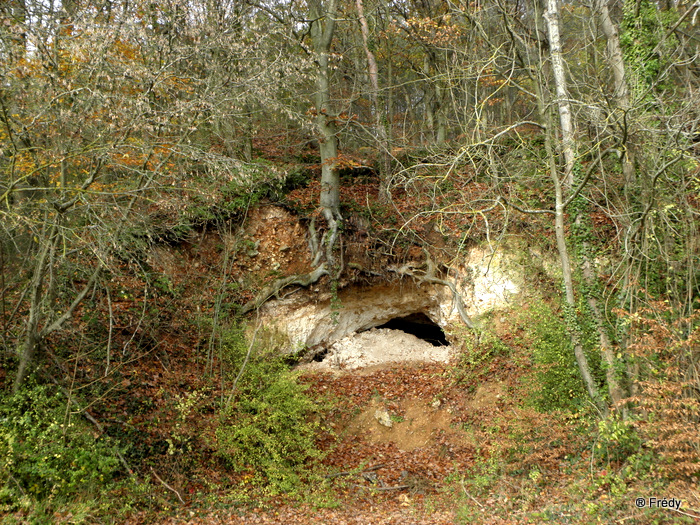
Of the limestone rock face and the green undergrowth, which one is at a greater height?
the limestone rock face

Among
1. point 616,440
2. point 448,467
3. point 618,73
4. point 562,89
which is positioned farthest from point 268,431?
point 618,73

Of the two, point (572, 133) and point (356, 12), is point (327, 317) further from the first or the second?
point (356, 12)

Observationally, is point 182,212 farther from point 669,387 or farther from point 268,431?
point 669,387

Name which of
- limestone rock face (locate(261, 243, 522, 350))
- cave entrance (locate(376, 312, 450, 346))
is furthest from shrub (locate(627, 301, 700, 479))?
cave entrance (locate(376, 312, 450, 346))

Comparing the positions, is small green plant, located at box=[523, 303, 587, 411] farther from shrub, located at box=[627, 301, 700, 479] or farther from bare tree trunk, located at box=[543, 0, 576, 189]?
bare tree trunk, located at box=[543, 0, 576, 189]

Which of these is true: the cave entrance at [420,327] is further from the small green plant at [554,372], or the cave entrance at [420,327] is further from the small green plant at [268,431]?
the small green plant at [268,431]

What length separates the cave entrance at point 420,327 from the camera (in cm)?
1321

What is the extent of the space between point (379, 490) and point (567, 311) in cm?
421

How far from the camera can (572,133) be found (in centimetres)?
714

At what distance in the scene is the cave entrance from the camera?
13.2m

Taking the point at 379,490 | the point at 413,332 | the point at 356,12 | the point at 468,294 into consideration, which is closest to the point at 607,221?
the point at 468,294

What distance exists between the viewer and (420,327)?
1400 cm

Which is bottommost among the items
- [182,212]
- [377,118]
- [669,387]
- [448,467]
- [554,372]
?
[448,467]

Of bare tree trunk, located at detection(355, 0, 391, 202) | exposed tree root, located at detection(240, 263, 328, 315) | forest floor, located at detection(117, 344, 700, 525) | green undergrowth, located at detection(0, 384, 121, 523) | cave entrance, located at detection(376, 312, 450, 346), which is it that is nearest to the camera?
green undergrowth, located at detection(0, 384, 121, 523)
